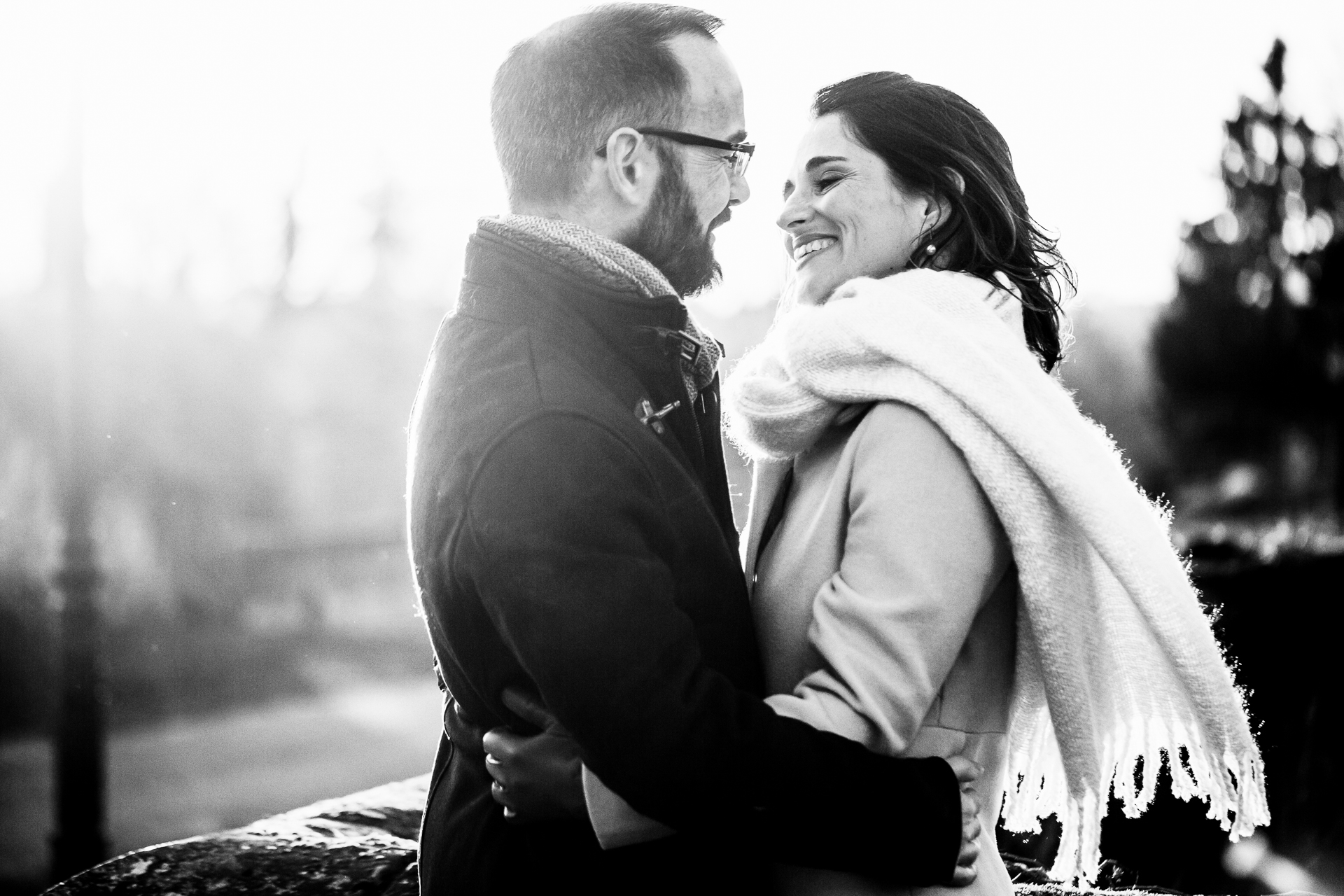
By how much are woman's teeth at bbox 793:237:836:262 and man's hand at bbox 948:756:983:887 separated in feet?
2.95

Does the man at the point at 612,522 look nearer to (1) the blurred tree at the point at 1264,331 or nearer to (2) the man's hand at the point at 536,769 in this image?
(2) the man's hand at the point at 536,769

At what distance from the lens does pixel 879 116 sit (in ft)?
6.92

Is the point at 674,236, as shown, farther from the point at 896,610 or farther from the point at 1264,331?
the point at 1264,331

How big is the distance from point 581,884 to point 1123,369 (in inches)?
1066

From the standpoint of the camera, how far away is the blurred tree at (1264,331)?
57.4ft

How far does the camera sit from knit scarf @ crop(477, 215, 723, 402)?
174 centimetres

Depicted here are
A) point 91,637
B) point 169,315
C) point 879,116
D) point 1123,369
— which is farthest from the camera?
point 1123,369

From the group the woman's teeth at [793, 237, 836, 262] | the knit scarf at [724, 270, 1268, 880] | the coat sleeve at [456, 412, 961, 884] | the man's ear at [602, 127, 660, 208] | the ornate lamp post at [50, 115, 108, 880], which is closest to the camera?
the coat sleeve at [456, 412, 961, 884]

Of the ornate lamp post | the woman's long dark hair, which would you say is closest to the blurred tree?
the ornate lamp post

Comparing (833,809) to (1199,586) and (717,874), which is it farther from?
(1199,586)

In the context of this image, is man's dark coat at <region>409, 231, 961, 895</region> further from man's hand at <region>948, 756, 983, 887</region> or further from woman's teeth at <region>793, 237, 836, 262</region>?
woman's teeth at <region>793, 237, 836, 262</region>

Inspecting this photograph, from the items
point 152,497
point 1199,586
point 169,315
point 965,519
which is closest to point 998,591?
point 965,519

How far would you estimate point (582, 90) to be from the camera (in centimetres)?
188

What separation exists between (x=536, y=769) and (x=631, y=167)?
906mm
